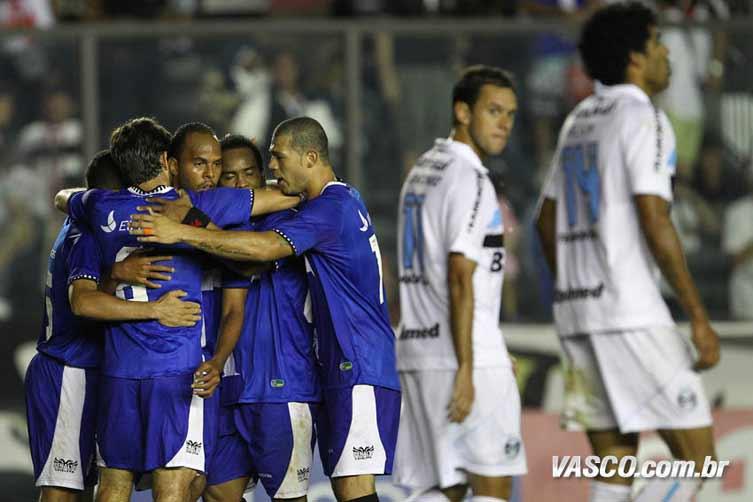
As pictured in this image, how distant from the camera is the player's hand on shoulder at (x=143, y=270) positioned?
581 centimetres

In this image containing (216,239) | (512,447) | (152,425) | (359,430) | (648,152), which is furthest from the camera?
(512,447)

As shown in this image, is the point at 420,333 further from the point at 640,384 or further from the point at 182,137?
the point at 182,137

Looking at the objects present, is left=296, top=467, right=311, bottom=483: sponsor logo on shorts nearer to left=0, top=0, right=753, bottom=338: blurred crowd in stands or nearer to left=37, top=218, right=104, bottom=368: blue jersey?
left=37, top=218, right=104, bottom=368: blue jersey

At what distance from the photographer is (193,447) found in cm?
586

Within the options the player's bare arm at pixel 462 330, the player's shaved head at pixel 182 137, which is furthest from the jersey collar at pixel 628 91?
the player's shaved head at pixel 182 137

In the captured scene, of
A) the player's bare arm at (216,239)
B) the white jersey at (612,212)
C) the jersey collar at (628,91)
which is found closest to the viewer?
the player's bare arm at (216,239)

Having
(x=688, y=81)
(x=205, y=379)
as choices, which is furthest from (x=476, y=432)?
(x=688, y=81)

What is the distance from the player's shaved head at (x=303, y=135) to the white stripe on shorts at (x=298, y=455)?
103cm

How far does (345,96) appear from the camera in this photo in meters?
Answer: 10.5

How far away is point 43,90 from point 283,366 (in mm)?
4890

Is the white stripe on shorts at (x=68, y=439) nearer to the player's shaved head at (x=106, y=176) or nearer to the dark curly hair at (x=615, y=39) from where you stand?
the player's shaved head at (x=106, y=176)

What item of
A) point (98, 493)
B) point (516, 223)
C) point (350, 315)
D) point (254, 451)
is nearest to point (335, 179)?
point (350, 315)

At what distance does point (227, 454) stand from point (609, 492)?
1.63 metres

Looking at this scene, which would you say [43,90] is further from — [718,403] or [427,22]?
[718,403]
